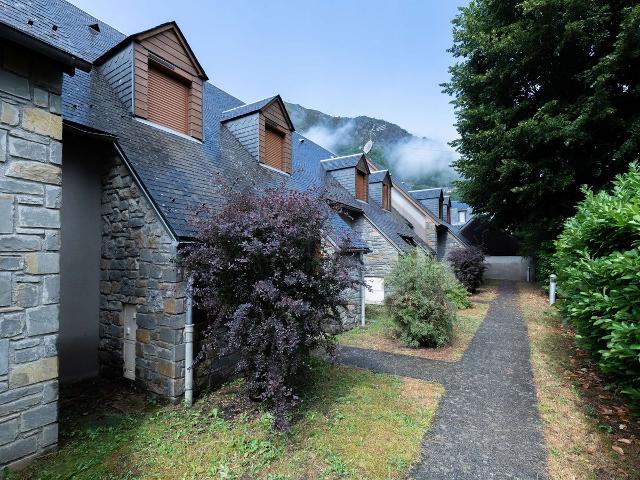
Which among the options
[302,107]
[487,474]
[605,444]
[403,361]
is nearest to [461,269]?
[403,361]

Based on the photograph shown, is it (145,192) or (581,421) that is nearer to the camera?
(581,421)

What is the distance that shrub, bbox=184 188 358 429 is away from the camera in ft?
12.7

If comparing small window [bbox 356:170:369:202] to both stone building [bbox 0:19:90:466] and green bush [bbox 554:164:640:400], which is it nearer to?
green bush [bbox 554:164:640:400]

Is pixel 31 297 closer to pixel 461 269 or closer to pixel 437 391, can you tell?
pixel 437 391

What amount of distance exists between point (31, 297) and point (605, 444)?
6602mm

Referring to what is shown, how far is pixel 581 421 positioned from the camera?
13.8 feet

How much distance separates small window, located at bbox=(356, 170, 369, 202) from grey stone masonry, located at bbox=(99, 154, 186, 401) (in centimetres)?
1067

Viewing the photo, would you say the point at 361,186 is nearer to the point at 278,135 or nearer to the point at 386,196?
the point at 386,196

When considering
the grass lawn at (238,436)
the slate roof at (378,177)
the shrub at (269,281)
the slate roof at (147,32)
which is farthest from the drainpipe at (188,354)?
the slate roof at (378,177)

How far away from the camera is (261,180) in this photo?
28.6 ft

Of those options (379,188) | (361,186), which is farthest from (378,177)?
(361,186)

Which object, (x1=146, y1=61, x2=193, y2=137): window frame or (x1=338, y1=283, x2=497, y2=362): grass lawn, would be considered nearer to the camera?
(x1=146, y1=61, x2=193, y2=137): window frame

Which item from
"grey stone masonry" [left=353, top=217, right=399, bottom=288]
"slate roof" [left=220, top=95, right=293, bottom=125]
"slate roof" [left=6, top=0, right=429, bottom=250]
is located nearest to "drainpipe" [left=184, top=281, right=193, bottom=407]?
"slate roof" [left=6, top=0, right=429, bottom=250]

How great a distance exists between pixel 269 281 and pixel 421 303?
16.1 feet
